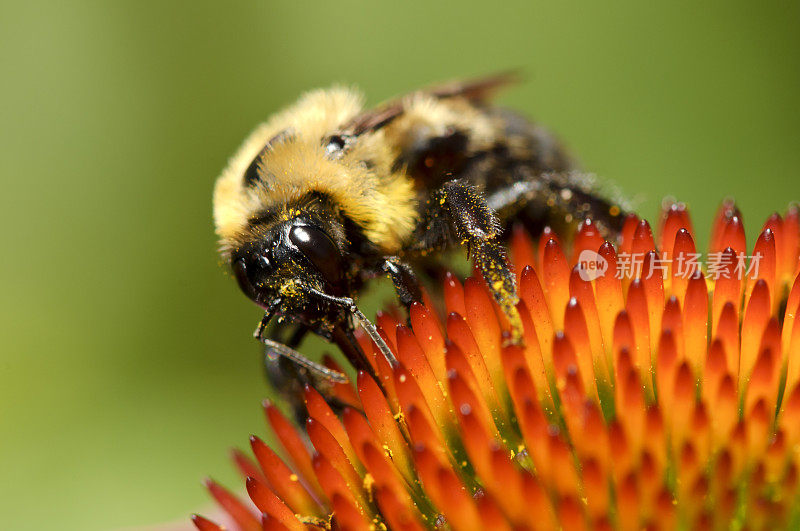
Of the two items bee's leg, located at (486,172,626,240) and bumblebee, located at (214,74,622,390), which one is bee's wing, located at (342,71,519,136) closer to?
bumblebee, located at (214,74,622,390)

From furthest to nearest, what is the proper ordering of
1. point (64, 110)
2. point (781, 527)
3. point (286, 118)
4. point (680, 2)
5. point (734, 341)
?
point (680, 2) < point (64, 110) < point (286, 118) < point (734, 341) < point (781, 527)

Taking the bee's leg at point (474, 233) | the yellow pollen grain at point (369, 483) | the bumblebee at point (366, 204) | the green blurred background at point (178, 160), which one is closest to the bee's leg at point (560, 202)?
the bumblebee at point (366, 204)

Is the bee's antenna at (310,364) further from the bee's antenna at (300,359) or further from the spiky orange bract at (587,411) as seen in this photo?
the spiky orange bract at (587,411)

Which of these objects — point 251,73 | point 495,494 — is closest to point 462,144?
point 495,494

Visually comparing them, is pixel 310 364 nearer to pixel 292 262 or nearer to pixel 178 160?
pixel 292 262

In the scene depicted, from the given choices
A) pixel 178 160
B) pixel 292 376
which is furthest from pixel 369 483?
pixel 178 160

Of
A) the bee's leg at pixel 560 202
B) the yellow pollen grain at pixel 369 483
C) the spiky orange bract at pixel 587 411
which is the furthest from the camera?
the bee's leg at pixel 560 202

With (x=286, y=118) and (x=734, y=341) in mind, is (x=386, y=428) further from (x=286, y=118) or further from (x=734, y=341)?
(x=286, y=118)

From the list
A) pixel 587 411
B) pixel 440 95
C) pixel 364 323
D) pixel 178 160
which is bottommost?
pixel 587 411
